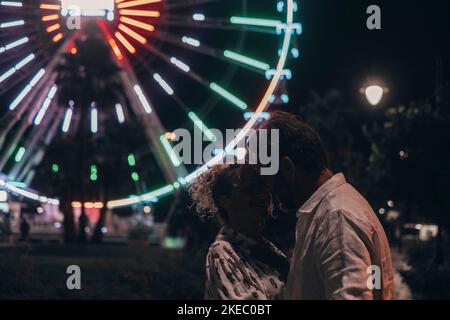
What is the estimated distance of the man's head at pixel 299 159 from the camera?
2.91 meters

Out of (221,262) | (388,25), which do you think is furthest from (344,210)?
(388,25)

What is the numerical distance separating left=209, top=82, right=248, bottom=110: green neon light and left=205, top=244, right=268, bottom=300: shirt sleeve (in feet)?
36.5

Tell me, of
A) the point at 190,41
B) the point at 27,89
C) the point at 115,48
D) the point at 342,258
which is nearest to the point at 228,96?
the point at 190,41

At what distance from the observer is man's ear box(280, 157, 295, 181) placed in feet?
9.55

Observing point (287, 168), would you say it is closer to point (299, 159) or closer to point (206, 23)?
point (299, 159)

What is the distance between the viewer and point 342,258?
2.60m

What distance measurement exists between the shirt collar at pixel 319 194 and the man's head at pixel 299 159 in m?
0.07

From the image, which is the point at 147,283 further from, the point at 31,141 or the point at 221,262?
the point at 221,262

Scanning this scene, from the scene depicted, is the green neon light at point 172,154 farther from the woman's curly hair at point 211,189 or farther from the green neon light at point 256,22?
the woman's curly hair at point 211,189

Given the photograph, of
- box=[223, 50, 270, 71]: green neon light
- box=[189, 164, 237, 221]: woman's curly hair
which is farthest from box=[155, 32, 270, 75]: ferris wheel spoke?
box=[189, 164, 237, 221]: woman's curly hair

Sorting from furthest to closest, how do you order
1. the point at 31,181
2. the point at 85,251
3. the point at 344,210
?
1. the point at 31,181
2. the point at 85,251
3. the point at 344,210

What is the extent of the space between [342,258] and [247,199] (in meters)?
0.73

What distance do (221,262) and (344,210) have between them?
522mm

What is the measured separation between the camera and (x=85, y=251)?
21406 mm
